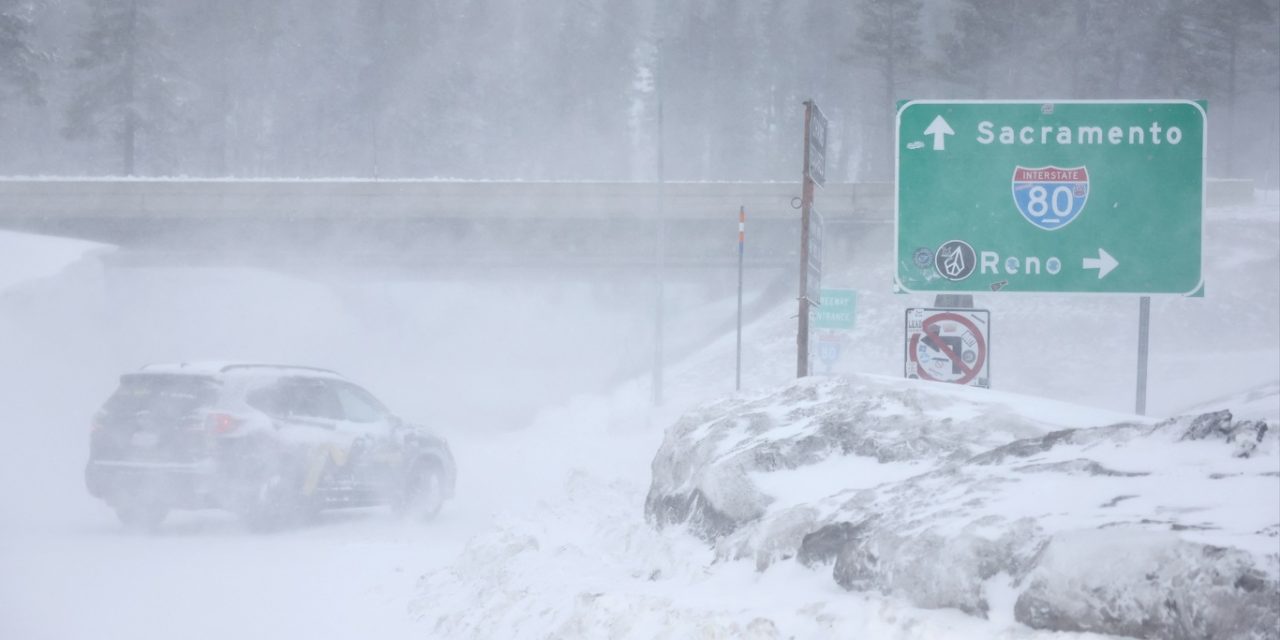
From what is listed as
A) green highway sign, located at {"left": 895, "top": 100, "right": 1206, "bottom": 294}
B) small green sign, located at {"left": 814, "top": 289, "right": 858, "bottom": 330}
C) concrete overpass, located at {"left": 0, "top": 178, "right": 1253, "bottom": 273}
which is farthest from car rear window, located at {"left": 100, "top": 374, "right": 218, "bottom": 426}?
concrete overpass, located at {"left": 0, "top": 178, "right": 1253, "bottom": 273}

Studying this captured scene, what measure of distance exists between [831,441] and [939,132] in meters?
4.70

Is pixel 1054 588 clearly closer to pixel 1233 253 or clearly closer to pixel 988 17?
pixel 1233 253

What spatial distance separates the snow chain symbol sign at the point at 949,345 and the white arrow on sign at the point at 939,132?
60.6 inches

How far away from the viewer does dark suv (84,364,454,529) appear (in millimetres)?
11133

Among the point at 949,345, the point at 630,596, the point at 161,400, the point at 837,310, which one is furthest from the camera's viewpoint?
the point at 837,310

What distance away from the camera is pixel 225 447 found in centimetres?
1112

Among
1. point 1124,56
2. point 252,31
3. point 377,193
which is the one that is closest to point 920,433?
point 377,193

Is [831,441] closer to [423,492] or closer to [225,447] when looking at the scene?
[225,447]

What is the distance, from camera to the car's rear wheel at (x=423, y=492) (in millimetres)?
13070

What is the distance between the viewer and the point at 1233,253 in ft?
131

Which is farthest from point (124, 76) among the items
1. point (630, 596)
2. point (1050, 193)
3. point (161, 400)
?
point (630, 596)

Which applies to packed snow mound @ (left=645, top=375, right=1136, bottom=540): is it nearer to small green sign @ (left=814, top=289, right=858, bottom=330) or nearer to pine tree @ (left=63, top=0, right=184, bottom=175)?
small green sign @ (left=814, top=289, right=858, bottom=330)

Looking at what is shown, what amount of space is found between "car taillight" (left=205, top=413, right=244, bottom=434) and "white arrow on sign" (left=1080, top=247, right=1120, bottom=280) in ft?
25.6

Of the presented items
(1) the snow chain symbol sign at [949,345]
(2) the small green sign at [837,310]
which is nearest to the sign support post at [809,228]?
(1) the snow chain symbol sign at [949,345]
